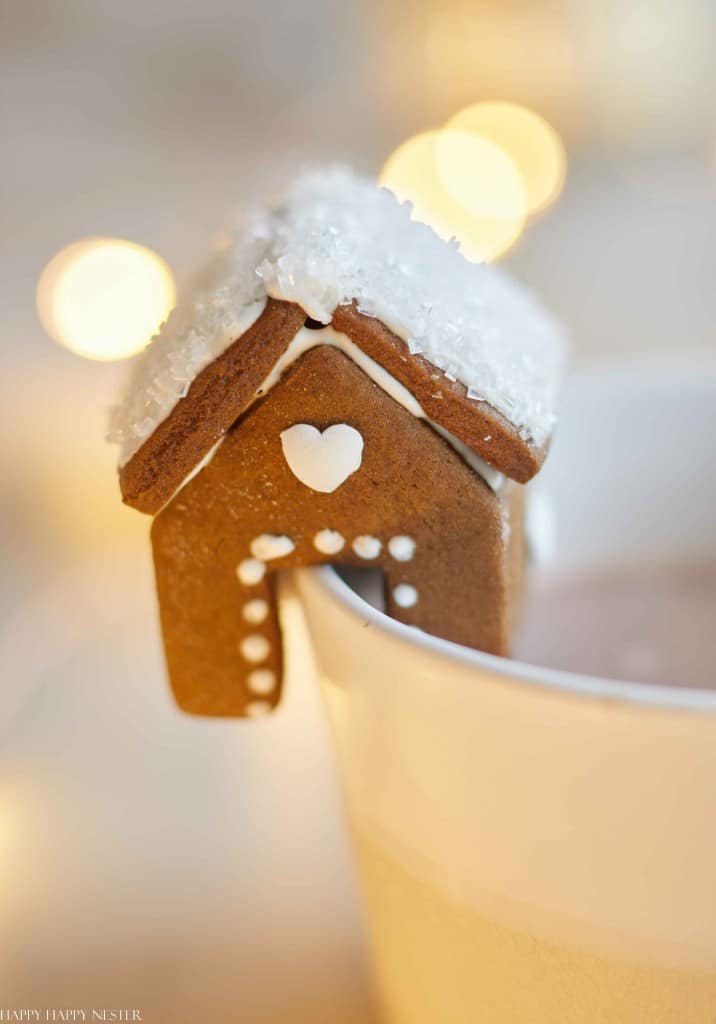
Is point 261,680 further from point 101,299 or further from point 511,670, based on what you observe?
point 101,299

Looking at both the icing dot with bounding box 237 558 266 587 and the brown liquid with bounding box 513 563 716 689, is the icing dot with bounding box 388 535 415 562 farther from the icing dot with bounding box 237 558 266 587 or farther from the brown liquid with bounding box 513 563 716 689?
the brown liquid with bounding box 513 563 716 689

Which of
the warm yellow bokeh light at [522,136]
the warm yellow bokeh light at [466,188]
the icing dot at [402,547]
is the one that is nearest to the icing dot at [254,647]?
the icing dot at [402,547]

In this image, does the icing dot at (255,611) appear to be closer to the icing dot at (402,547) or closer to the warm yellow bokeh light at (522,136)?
the icing dot at (402,547)

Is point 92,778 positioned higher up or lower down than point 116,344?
lower down

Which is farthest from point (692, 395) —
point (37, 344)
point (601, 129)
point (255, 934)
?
point (601, 129)

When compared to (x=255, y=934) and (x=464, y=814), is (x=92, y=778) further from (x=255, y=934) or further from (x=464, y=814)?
(x=464, y=814)

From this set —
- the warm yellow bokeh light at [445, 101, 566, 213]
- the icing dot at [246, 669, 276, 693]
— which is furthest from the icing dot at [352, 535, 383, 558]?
the warm yellow bokeh light at [445, 101, 566, 213]
